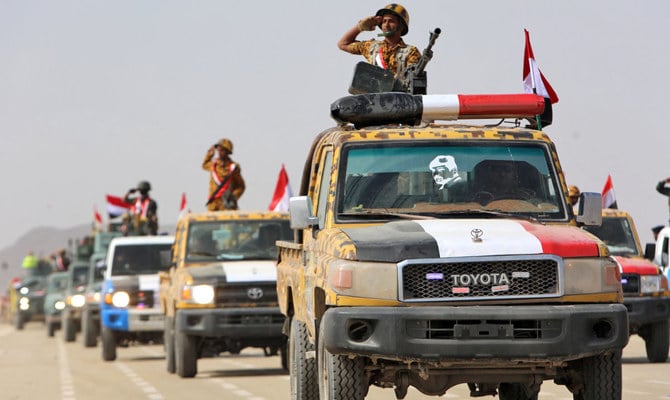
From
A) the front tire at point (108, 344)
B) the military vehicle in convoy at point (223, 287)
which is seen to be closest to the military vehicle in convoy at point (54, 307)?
the front tire at point (108, 344)

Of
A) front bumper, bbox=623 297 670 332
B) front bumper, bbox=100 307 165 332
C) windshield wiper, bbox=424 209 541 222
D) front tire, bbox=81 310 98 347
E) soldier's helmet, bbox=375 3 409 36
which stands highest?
soldier's helmet, bbox=375 3 409 36

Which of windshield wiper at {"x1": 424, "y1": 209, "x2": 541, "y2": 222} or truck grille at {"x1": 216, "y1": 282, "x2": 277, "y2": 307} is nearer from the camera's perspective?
windshield wiper at {"x1": 424, "y1": 209, "x2": 541, "y2": 222}

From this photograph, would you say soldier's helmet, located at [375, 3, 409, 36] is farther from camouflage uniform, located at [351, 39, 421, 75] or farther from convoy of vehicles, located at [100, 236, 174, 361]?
convoy of vehicles, located at [100, 236, 174, 361]

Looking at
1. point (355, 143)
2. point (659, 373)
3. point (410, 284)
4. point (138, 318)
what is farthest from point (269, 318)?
point (410, 284)

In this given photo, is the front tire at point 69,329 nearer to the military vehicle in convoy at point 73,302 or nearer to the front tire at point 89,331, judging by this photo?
the military vehicle in convoy at point 73,302

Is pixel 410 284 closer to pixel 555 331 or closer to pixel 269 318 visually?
pixel 555 331

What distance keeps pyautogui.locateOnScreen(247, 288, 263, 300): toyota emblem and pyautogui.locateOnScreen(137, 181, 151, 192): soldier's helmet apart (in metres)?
15.1

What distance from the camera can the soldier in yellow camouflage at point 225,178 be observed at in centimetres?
2636

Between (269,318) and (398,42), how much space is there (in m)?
5.76

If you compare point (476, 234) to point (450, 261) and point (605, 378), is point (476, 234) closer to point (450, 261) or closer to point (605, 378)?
point (450, 261)

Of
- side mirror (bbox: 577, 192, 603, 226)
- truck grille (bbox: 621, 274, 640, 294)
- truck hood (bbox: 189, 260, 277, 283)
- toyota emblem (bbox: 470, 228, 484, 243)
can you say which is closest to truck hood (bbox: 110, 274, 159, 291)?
truck hood (bbox: 189, 260, 277, 283)

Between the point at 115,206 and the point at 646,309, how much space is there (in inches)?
1043

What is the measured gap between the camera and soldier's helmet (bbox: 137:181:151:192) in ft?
117

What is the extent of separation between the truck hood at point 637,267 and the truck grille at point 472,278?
11.2m
